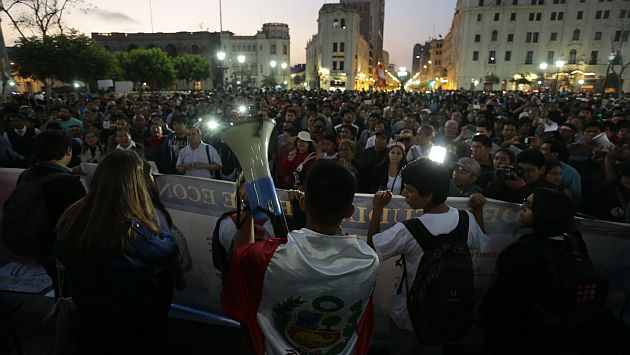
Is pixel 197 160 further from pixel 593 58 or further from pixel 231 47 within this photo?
pixel 231 47

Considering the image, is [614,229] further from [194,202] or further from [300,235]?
[194,202]

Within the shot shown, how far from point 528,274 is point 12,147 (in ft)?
27.1

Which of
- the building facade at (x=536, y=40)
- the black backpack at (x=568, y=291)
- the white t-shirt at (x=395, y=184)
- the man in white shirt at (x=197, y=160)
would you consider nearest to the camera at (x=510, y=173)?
the white t-shirt at (x=395, y=184)

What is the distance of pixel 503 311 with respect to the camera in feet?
7.43

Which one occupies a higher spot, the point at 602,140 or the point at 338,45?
the point at 338,45

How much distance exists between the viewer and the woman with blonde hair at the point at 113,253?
1901 millimetres

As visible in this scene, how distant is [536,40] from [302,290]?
3142 inches

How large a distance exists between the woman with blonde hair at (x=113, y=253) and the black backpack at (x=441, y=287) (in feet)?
5.08

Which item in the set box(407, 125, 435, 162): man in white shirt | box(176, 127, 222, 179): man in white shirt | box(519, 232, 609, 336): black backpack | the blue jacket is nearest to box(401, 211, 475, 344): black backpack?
box(519, 232, 609, 336): black backpack

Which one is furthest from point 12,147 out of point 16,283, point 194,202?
point 194,202

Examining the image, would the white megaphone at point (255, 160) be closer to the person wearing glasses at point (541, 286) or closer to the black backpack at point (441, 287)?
the black backpack at point (441, 287)

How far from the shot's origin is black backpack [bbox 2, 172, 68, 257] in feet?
9.00

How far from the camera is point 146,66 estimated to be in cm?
5359

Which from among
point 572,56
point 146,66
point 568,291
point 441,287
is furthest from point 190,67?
point 568,291
